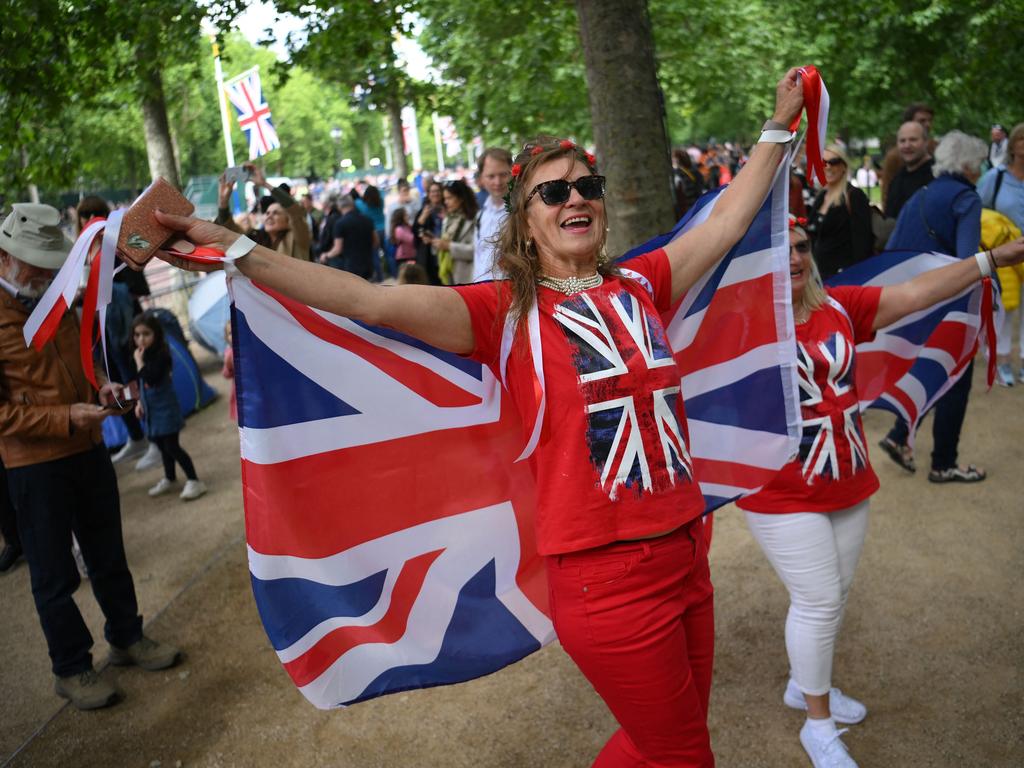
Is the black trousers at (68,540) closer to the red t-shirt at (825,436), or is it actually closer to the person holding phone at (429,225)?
the red t-shirt at (825,436)

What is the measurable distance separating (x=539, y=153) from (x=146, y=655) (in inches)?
136

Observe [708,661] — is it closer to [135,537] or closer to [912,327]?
[912,327]

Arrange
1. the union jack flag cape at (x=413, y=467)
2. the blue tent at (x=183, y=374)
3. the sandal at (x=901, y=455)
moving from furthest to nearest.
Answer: the blue tent at (x=183, y=374)
the sandal at (x=901, y=455)
the union jack flag cape at (x=413, y=467)

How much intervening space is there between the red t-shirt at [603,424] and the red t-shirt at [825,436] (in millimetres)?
868

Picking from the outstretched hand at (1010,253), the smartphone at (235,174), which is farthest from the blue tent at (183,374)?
the outstretched hand at (1010,253)

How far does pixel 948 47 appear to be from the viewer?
59.4ft

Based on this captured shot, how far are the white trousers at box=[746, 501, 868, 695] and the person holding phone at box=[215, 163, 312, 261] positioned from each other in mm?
3623

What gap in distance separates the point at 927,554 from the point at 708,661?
301 centimetres

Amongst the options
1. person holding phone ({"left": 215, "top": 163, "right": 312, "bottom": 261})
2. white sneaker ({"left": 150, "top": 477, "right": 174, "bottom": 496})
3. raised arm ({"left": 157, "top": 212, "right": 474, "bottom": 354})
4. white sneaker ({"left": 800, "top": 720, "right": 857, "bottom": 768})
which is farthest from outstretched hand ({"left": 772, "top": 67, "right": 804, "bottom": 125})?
white sneaker ({"left": 150, "top": 477, "right": 174, "bottom": 496})

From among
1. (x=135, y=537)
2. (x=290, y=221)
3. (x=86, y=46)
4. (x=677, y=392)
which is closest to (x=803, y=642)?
(x=677, y=392)

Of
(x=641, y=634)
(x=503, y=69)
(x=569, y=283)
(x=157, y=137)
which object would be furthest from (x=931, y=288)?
(x=503, y=69)

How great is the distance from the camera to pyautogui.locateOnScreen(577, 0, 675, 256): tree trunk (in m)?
5.43

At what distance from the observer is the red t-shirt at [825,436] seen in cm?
319

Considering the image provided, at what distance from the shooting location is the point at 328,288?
2293mm
